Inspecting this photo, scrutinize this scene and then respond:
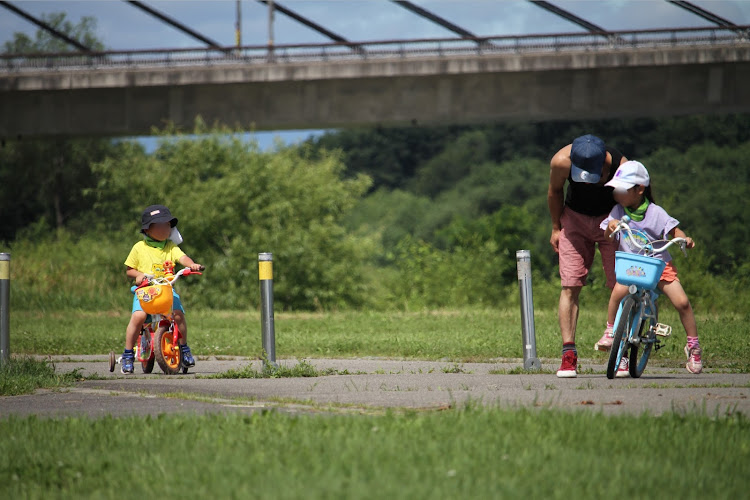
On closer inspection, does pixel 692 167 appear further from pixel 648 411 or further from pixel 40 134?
pixel 648 411

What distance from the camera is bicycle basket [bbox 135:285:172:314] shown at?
884cm

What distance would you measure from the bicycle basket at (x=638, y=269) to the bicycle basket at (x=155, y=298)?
3.92 meters

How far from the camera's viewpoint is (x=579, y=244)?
308 inches

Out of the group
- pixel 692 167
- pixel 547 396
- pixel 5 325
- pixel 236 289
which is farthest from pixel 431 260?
pixel 547 396

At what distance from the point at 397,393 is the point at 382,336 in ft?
22.7

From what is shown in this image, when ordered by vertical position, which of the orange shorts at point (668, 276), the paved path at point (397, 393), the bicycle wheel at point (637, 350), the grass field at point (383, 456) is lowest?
the paved path at point (397, 393)

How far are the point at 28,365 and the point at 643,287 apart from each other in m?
4.85

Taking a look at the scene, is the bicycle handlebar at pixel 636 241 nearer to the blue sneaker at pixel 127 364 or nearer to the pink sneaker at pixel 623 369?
the pink sneaker at pixel 623 369

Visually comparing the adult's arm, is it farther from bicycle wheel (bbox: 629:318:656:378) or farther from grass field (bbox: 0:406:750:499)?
grass field (bbox: 0:406:750:499)

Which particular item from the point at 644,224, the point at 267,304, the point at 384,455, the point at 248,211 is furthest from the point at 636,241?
the point at 248,211

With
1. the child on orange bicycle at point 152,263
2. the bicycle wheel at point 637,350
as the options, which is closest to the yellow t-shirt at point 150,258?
the child on orange bicycle at point 152,263

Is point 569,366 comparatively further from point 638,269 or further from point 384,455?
point 384,455

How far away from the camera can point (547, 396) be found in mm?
6117

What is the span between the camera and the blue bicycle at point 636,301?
715 centimetres
